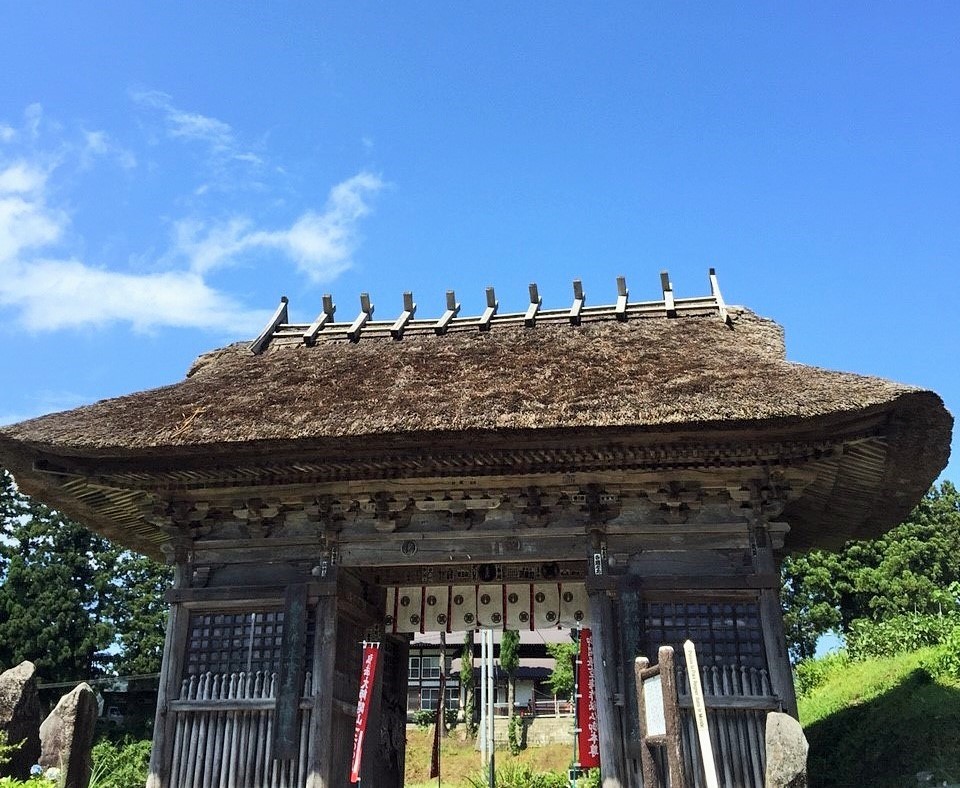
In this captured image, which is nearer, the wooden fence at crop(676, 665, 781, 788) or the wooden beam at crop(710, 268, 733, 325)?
the wooden fence at crop(676, 665, 781, 788)

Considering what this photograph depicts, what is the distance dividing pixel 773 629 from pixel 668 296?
623 centimetres

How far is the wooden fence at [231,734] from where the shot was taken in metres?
9.22

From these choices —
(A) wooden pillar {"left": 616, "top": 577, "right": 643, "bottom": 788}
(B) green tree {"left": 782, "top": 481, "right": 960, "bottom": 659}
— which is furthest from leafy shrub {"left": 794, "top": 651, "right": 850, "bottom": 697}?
(A) wooden pillar {"left": 616, "top": 577, "right": 643, "bottom": 788}

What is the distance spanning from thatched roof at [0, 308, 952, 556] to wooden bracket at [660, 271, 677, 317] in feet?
2.82

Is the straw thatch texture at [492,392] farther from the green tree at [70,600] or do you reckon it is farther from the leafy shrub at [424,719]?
the leafy shrub at [424,719]

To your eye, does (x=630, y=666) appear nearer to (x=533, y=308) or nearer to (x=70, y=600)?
(x=533, y=308)

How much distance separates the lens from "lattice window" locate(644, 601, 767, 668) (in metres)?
9.04

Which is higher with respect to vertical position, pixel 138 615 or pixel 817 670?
pixel 138 615

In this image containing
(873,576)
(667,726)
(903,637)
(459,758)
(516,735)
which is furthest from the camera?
(516,735)

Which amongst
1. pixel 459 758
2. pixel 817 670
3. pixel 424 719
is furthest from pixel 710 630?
pixel 424 719

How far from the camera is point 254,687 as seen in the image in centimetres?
960

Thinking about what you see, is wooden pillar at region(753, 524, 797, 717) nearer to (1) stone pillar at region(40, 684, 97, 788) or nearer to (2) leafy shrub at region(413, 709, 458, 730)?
(1) stone pillar at region(40, 684, 97, 788)

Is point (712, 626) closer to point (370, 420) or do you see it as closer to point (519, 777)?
Answer: point (370, 420)

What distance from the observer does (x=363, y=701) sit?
9.89 meters
